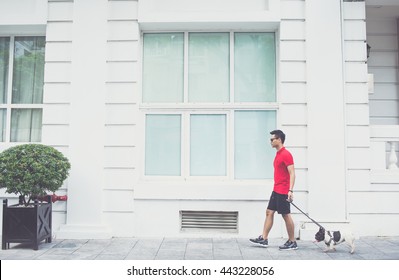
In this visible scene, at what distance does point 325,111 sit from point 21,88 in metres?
6.05

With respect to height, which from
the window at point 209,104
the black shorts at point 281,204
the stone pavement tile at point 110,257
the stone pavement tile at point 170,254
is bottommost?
the stone pavement tile at point 110,257

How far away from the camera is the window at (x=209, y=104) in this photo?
8211 mm

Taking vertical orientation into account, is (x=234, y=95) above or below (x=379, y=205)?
above

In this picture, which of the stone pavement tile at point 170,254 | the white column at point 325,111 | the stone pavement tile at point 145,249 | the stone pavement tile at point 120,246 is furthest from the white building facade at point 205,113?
the stone pavement tile at point 170,254

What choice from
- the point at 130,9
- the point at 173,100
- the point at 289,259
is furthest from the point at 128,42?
the point at 289,259

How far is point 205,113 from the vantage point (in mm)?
8297

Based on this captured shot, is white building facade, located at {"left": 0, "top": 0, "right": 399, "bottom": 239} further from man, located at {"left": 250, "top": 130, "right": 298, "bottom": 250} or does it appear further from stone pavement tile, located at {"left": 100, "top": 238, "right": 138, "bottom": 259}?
man, located at {"left": 250, "top": 130, "right": 298, "bottom": 250}

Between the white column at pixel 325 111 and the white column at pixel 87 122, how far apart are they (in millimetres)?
3864

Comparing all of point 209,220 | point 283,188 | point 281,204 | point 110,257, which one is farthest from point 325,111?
point 110,257

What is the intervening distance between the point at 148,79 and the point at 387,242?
5296mm

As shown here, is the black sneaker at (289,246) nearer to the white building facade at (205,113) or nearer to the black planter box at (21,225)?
the white building facade at (205,113)

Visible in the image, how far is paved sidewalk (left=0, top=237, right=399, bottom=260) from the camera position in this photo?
253 inches

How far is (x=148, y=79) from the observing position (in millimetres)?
8414

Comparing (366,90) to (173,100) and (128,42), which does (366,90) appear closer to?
(173,100)
